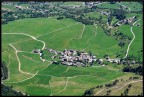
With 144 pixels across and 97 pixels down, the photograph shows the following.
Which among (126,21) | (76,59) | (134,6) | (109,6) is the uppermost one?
(134,6)

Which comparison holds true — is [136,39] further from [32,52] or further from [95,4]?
[95,4]

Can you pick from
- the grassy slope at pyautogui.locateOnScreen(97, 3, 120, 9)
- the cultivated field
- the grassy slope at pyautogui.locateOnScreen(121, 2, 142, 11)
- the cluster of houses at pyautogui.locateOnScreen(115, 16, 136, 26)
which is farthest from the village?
the grassy slope at pyautogui.locateOnScreen(121, 2, 142, 11)

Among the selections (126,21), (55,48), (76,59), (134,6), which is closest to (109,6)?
(134,6)

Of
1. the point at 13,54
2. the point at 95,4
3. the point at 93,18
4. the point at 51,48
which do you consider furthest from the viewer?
the point at 95,4

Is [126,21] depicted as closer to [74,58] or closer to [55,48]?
[55,48]

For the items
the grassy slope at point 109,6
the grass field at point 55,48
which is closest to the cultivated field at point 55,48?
the grass field at point 55,48

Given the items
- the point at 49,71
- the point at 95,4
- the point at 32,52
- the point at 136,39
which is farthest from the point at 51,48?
the point at 95,4
